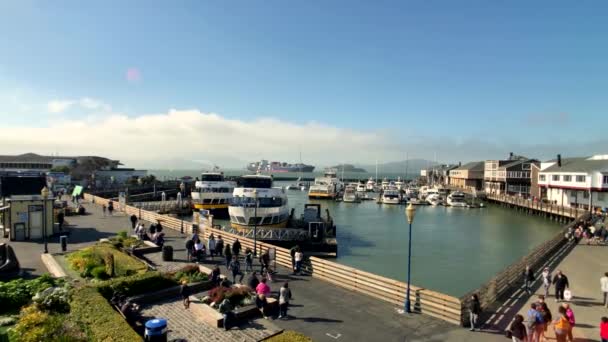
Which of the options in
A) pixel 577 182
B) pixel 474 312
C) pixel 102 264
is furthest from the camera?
pixel 577 182

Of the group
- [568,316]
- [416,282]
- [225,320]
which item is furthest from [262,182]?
[568,316]

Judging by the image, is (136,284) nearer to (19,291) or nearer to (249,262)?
(19,291)

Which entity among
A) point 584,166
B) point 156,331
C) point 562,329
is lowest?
point 562,329

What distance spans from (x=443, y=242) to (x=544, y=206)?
32.0 metres

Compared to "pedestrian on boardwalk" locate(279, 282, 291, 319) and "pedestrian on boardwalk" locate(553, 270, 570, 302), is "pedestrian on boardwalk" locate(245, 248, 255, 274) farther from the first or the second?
"pedestrian on boardwalk" locate(553, 270, 570, 302)

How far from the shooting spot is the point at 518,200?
236 ft

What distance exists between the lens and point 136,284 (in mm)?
13859

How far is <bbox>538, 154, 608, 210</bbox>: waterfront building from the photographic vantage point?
166 feet

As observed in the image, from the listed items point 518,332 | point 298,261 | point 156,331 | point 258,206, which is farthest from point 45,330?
point 258,206

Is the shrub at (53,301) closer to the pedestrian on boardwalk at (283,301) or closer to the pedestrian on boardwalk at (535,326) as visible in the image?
the pedestrian on boardwalk at (283,301)

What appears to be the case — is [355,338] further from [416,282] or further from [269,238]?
[269,238]

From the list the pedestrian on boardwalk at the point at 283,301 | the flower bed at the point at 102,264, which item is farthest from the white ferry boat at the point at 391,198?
the pedestrian on boardwalk at the point at 283,301

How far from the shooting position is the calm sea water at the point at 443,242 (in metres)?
29.1

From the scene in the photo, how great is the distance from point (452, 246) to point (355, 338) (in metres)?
33.5
